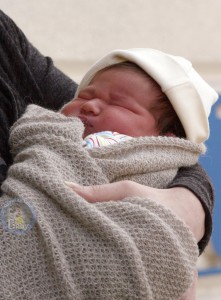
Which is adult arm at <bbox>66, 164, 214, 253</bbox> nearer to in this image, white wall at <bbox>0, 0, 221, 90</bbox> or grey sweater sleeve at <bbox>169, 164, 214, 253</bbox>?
grey sweater sleeve at <bbox>169, 164, 214, 253</bbox>

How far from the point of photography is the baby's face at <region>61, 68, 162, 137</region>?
34.6 inches

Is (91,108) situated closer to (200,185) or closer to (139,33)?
(200,185)

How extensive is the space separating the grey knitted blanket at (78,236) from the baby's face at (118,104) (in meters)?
0.14

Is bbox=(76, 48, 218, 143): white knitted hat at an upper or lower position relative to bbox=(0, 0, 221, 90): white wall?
upper

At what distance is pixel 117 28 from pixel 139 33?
74mm

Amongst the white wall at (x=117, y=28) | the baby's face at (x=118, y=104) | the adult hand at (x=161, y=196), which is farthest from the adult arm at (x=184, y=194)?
the white wall at (x=117, y=28)

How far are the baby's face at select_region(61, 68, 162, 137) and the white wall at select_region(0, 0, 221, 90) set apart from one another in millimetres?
716

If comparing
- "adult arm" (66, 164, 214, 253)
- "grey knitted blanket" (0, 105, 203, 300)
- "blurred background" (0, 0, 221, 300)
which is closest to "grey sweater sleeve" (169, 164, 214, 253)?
"adult arm" (66, 164, 214, 253)

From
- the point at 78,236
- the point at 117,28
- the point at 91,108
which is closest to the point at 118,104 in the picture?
the point at 91,108

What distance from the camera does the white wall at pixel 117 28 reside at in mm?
1633

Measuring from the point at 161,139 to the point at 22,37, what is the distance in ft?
1.29

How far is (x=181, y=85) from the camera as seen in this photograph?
944mm

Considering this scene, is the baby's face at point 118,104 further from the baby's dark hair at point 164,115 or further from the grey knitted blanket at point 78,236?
the grey knitted blanket at point 78,236

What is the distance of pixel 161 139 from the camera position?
805mm
